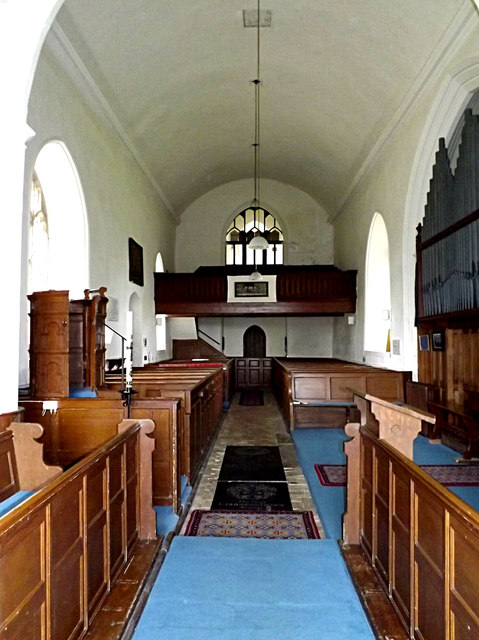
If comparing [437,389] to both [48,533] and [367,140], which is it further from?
[48,533]

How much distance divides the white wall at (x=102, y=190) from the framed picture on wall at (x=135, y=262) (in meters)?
0.14

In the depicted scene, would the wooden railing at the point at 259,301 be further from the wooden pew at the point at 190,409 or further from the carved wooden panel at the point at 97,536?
the carved wooden panel at the point at 97,536

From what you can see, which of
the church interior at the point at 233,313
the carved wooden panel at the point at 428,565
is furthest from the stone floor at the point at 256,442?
the carved wooden panel at the point at 428,565

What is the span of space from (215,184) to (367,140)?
6.63 meters

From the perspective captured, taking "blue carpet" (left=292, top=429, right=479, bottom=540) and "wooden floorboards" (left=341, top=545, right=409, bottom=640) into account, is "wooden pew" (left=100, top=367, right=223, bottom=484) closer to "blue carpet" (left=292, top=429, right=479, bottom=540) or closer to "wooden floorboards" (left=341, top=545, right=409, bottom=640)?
"blue carpet" (left=292, top=429, right=479, bottom=540)

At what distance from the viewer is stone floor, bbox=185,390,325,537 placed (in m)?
4.51

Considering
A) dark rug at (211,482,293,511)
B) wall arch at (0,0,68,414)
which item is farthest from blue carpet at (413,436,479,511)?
wall arch at (0,0,68,414)

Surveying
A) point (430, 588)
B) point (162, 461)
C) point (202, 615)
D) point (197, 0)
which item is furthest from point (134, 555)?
point (197, 0)

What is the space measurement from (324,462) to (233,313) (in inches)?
267

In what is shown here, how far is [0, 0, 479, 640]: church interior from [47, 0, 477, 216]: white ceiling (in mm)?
45

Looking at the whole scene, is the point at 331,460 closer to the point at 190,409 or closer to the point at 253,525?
the point at 190,409

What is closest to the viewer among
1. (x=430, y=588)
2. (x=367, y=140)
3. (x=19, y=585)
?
(x=19, y=585)

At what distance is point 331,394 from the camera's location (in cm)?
778

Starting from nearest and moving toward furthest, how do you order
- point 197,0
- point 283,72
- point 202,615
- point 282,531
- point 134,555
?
point 202,615, point 134,555, point 282,531, point 197,0, point 283,72
